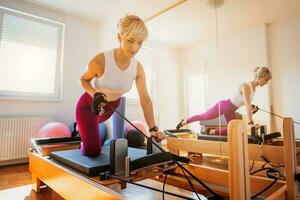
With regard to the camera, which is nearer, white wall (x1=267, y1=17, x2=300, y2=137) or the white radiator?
white wall (x1=267, y1=17, x2=300, y2=137)

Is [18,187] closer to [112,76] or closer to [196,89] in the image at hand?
[112,76]

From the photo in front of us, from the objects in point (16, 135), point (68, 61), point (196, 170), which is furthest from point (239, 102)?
point (16, 135)

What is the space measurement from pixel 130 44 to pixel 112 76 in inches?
10.2

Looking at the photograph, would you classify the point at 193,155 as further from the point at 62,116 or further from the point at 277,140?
the point at 62,116

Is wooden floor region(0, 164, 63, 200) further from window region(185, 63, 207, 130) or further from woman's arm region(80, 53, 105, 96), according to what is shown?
window region(185, 63, 207, 130)

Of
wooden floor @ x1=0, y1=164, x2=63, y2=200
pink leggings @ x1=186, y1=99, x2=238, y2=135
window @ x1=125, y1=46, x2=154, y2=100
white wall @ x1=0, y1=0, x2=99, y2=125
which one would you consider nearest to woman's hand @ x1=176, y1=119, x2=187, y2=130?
pink leggings @ x1=186, y1=99, x2=238, y2=135

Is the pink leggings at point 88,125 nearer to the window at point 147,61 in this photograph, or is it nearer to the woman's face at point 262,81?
the window at point 147,61

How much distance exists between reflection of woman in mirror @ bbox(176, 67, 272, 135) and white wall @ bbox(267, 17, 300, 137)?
0.27ft

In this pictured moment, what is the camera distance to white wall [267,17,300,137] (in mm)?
1466

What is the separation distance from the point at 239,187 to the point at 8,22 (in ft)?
10.9

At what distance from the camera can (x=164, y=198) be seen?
112cm

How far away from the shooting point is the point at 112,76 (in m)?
1.43

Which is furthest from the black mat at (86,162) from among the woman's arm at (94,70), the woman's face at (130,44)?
the woman's face at (130,44)

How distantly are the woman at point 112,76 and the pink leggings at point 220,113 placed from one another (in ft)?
2.06
